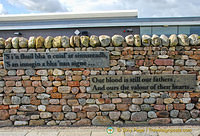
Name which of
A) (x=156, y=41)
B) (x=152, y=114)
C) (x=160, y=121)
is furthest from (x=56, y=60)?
(x=160, y=121)

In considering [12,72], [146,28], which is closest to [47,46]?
[12,72]

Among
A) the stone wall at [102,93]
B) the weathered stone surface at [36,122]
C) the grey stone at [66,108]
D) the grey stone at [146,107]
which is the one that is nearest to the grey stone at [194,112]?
the stone wall at [102,93]

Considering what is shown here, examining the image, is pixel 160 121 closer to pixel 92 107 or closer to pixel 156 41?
pixel 92 107

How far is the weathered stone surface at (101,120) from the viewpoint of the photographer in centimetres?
324

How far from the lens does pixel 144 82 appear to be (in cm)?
316

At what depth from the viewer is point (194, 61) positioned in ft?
10.2

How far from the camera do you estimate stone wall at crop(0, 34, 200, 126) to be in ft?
10.2

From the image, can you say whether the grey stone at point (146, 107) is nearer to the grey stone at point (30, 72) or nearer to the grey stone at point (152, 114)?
the grey stone at point (152, 114)

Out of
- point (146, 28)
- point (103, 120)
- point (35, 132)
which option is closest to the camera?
point (35, 132)

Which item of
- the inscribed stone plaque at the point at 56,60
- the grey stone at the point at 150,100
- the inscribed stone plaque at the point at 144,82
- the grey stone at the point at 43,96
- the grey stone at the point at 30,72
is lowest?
the grey stone at the point at 150,100

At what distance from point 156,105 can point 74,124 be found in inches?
77.1

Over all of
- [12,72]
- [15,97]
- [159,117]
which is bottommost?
[159,117]

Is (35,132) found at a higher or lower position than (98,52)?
lower

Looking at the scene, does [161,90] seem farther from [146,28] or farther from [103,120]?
[146,28]
